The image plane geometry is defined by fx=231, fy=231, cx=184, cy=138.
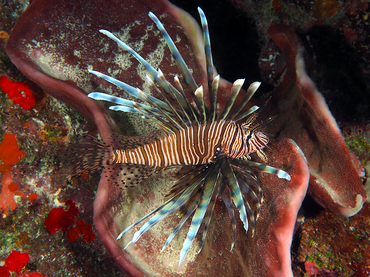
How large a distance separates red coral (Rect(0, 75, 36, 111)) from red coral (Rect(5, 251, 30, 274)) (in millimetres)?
1848

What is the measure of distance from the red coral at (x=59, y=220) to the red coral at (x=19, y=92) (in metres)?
1.44

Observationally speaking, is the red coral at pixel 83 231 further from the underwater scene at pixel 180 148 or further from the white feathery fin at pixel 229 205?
the white feathery fin at pixel 229 205

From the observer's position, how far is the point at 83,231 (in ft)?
10.1

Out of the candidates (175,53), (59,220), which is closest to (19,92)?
(59,220)

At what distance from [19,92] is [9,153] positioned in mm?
804

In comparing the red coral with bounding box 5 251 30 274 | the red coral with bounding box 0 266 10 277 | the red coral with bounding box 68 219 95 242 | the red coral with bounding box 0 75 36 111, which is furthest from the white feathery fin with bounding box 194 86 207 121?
the red coral with bounding box 0 266 10 277

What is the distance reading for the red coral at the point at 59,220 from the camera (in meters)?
3.01

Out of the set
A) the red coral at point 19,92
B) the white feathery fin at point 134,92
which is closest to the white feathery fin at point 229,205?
the white feathery fin at point 134,92

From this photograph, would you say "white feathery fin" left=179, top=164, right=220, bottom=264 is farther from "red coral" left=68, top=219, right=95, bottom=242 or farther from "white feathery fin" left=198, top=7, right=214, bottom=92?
"red coral" left=68, top=219, right=95, bottom=242

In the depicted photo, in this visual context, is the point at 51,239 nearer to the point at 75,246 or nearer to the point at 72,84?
the point at 75,246

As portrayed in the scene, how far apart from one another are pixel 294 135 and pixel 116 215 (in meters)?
1.95

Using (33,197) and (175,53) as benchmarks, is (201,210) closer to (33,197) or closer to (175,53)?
(175,53)

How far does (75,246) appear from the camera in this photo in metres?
3.08

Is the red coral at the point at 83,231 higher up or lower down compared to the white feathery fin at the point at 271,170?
lower down
